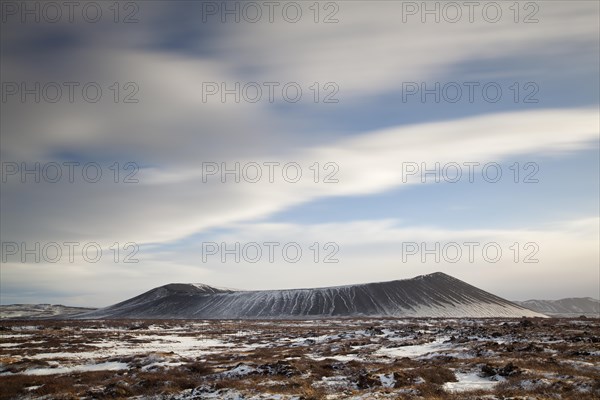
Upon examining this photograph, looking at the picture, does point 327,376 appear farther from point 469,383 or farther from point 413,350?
point 413,350

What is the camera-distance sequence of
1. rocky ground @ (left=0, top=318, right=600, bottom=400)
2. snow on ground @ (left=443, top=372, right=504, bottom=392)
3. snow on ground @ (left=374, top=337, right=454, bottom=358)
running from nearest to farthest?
rocky ground @ (left=0, top=318, right=600, bottom=400) → snow on ground @ (left=443, top=372, right=504, bottom=392) → snow on ground @ (left=374, top=337, right=454, bottom=358)

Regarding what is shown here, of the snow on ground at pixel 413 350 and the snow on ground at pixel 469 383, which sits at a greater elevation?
the snow on ground at pixel 469 383

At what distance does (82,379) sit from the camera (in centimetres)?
2808

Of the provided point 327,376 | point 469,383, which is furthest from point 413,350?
point 469,383

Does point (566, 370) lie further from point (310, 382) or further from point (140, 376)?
point (140, 376)

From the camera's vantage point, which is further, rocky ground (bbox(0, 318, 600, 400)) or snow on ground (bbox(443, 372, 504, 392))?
snow on ground (bbox(443, 372, 504, 392))

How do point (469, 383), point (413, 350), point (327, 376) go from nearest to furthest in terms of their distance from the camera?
point (469, 383), point (327, 376), point (413, 350)

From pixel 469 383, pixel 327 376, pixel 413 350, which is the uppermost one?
pixel 469 383

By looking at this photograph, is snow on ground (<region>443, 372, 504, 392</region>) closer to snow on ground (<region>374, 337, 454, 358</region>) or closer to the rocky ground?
the rocky ground

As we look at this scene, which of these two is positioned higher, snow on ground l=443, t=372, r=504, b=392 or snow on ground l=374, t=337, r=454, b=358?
snow on ground l=443, t=372, r=504, b=392

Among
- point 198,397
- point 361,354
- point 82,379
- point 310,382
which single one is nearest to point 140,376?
point 82,379

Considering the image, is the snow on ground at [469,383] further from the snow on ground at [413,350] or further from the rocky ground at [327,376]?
the snow on ground at [413,350]

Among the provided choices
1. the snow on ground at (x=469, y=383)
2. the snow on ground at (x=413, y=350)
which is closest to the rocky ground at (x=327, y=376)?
the snow on ground at (x=469, y=383)

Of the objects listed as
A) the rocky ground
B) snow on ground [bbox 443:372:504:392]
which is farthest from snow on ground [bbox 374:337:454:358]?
snow on ground [bbox 443:372:504:392]
